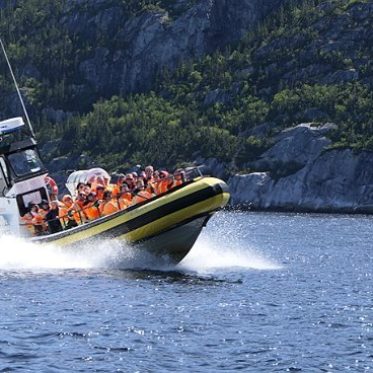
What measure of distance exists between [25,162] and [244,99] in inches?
5609

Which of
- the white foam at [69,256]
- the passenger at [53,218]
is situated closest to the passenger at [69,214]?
the passenger at [53,218]

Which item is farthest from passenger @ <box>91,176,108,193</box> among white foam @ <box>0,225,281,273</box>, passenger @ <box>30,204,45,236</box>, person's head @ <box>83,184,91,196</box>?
white foam @ <box>0,225,281,273</box>

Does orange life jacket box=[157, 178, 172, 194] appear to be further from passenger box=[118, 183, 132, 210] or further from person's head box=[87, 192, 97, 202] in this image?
person's head box=[87, 192, 97, 202]

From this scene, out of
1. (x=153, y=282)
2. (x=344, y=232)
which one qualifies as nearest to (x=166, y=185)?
(x=153, y=282)

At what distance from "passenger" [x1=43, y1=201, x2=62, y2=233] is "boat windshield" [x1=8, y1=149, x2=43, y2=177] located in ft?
5.91

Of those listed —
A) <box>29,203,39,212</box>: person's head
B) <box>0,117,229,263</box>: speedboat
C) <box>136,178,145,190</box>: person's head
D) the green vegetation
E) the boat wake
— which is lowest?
the green vegetation

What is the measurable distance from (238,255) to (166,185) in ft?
26.9

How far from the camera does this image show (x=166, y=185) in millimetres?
37062

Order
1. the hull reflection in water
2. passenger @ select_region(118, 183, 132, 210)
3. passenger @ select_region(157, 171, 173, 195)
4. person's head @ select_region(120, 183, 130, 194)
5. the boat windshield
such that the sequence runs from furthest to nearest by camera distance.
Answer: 1. the boat windshield
2. person's head @ select_region(120, 183, 130, 194)
3. passenger @ select_region(118, 183, 132, 210)
4. passenger @ select_region(157, 171, 173, 195)
5. the hull reflection in water

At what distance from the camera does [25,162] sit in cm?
3903

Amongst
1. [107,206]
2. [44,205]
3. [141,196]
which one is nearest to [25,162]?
[44,205]

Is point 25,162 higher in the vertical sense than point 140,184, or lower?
higher

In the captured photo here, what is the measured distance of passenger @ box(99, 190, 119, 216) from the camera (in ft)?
121

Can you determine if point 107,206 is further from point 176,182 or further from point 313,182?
point 313,182
